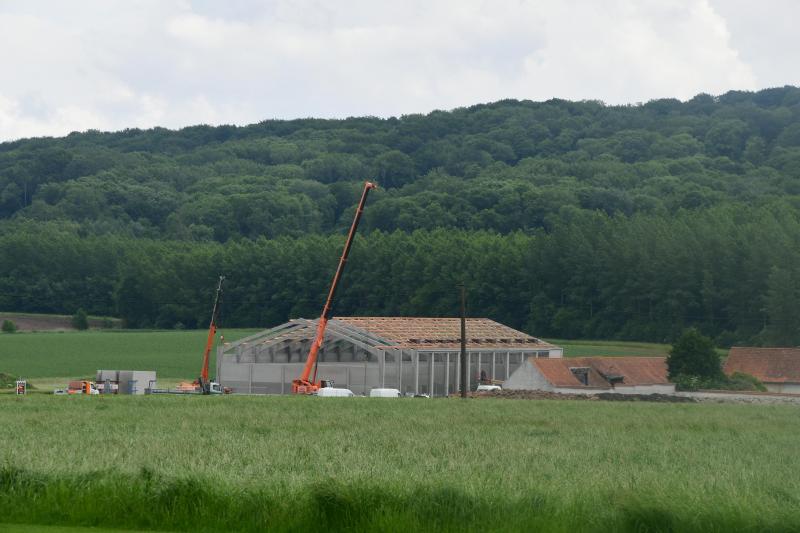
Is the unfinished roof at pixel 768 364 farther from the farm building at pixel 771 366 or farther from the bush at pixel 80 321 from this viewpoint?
the bush at pixel 80 321

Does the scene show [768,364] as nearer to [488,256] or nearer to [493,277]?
[493,277]

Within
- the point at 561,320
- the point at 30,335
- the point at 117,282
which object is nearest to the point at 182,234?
the point at 117,282

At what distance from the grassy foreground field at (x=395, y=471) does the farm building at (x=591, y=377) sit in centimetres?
2300

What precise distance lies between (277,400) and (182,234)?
13018cm

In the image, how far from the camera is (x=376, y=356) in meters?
66.0

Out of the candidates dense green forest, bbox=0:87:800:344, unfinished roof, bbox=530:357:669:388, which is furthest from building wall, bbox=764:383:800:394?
dense green forest, bbox=0:87:800:344

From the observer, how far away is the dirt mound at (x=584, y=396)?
187 ft

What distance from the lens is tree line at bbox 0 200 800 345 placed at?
92.9m

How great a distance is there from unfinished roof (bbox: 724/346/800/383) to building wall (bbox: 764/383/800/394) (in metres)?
0.17

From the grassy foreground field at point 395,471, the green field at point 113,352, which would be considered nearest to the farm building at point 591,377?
the green field at point 113,352

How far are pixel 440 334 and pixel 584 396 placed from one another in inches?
484

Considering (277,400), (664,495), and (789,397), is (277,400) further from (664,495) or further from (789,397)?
(664,495)

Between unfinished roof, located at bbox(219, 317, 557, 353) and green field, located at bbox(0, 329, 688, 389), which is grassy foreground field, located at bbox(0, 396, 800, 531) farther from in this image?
green field, located at bbox(0, 329, 688, 389)

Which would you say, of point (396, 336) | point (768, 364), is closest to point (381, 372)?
point (396, 336)
